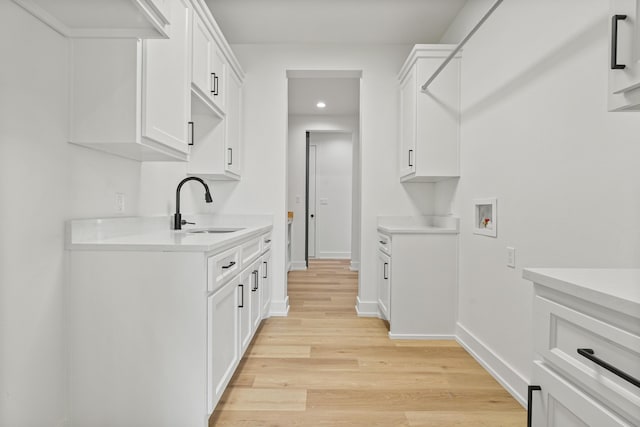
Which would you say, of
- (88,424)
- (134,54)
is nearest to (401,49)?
(134,54)

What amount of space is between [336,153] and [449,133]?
14.0 feet

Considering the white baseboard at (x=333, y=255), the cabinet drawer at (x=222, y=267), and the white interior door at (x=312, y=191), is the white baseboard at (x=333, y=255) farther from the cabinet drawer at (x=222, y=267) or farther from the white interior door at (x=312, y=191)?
the cabinet drawer at (x=222, y=267)

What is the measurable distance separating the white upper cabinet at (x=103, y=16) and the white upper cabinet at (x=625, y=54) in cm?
140

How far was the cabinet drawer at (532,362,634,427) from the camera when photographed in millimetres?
686

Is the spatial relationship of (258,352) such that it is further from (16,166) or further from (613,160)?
(613,160)

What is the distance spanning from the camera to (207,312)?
149cm

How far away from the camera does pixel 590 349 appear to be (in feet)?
2.41

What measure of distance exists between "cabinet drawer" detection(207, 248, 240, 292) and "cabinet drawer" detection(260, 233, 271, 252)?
0.87 metres

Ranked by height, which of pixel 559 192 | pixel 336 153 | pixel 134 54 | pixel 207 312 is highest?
pixel 336 153

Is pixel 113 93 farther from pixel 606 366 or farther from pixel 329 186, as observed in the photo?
pixel 329 186

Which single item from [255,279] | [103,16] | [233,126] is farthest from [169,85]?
[255,279]

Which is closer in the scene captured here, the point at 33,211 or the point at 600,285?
the point at 600,285

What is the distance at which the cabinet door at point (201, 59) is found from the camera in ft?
6.99

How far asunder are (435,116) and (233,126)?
1712mm
